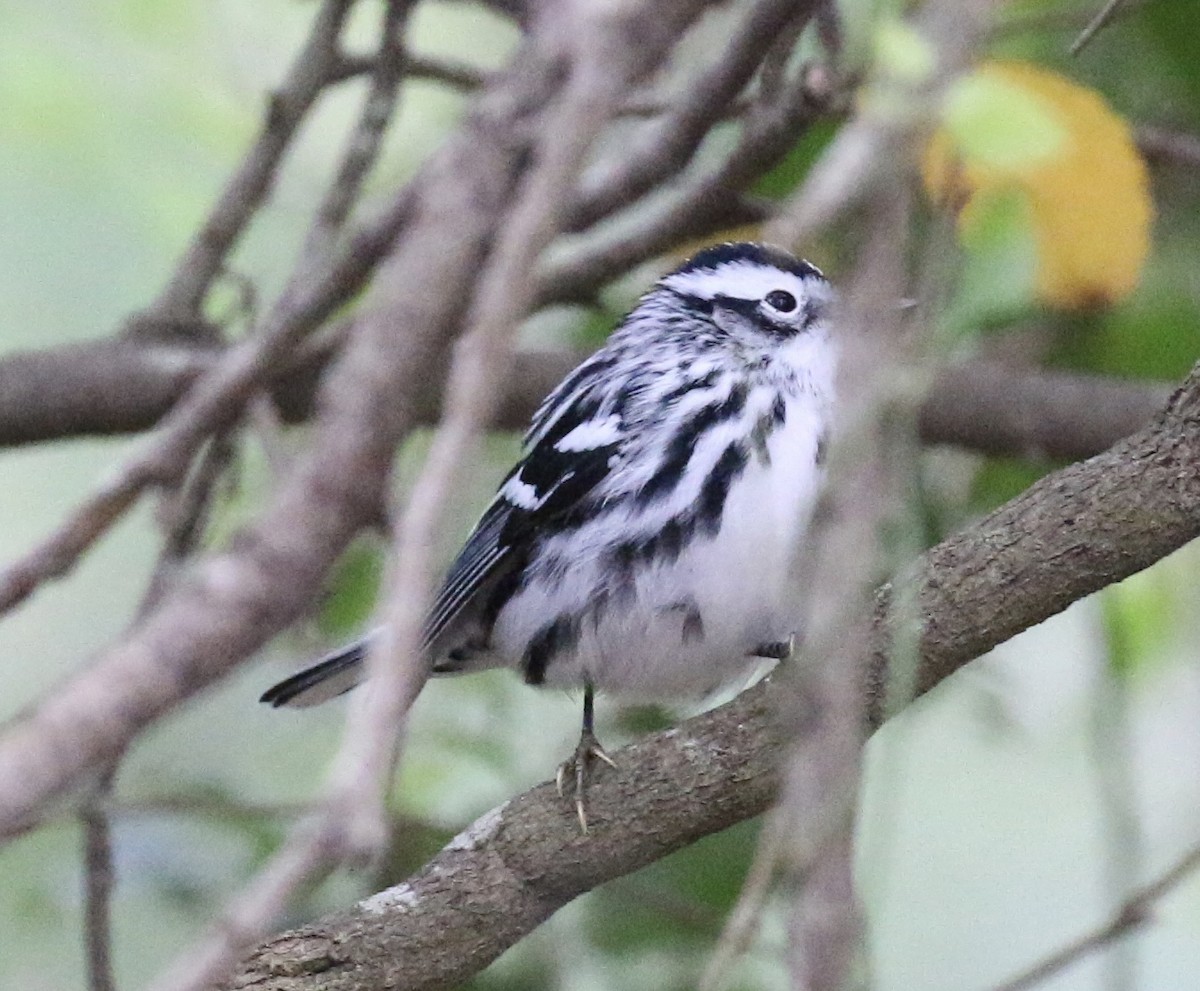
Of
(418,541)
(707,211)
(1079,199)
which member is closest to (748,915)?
(418,541)

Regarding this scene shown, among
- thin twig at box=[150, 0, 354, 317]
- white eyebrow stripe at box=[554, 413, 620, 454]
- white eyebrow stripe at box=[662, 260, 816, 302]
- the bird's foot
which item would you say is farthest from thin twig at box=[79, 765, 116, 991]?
white eyebrow stripe at box=[662, 260, 816, 302]

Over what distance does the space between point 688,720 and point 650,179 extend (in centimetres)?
117

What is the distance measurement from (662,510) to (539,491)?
30 centimetres

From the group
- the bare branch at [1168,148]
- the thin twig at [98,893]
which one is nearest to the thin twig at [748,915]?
the thin twig at [98,893]

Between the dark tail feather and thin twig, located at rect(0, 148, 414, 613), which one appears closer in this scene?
thin twig, located at rect(0, 148, 414, 613)

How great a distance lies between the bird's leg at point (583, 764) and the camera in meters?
2.66

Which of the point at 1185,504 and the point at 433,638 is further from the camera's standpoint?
the point at 433,638

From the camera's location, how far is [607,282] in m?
3.95

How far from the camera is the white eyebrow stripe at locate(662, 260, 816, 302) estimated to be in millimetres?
3541

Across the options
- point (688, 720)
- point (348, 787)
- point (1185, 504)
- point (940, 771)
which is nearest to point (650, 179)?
point (688, 720)

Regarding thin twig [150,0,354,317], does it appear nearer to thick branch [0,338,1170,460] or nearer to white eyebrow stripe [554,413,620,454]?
thick branch [0,338,1170,460]

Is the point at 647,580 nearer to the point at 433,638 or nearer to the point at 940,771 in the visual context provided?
the point at 433,638

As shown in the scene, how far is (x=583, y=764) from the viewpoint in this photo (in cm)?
287

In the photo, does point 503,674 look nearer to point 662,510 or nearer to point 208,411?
point 662,510
